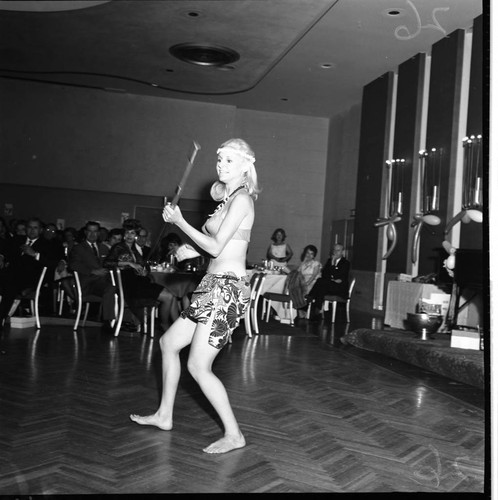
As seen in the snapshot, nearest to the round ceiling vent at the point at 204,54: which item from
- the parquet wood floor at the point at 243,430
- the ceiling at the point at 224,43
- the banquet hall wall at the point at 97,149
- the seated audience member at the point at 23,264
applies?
the ceiling at the point at 224,43

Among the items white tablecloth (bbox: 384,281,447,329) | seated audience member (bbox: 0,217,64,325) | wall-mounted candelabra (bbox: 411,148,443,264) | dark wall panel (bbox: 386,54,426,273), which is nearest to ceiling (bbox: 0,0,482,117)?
dark wall panel (bbox: 386,54,426,273)

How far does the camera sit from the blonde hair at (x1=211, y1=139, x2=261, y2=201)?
288 centimetres

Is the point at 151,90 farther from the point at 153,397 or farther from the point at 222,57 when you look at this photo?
the point at 153,397

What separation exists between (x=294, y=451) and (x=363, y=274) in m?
9.01

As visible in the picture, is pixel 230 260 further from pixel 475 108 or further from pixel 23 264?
pixel 475 108

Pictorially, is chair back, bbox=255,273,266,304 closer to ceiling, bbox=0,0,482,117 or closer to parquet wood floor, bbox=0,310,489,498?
parquet wood floor, bbox=0,310,489,498

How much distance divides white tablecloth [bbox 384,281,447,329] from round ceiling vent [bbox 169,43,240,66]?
395cm

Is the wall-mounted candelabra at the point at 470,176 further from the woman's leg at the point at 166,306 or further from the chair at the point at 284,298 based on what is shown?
the woman's leg at the point at 166,306

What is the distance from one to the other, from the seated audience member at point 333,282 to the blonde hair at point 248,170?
21.8 feet

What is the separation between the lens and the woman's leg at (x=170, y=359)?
295 centimetres

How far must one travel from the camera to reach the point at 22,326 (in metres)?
7.04

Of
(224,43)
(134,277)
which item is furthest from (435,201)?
(134,277)

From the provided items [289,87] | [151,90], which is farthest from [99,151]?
[289,87]

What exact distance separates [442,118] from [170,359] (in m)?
7.54
